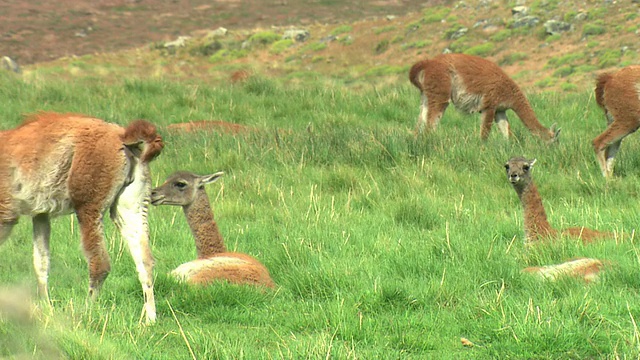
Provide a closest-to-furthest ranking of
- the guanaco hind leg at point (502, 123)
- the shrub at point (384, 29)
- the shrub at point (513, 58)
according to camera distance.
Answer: the guanaco hind leg at point (502, 123)
the shrub at point (513, 58)
the shrub at point (384, 29)

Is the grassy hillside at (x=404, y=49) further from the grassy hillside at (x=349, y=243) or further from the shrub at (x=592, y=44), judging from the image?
the grassy hillside at (x=349, y=243)

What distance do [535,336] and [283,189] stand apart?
4508mm

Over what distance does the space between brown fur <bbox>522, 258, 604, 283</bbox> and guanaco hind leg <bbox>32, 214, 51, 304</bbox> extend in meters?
3.14

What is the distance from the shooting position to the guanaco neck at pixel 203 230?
6.12 meters

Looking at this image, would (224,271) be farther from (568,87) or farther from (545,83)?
(545,83)

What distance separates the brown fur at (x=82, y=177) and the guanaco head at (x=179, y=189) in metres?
1.11

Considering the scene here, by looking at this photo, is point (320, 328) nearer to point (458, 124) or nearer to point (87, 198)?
point (87, 198)

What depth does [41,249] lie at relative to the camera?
520cm

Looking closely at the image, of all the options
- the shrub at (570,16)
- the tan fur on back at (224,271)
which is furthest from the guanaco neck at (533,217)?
the shrub at (570,16)

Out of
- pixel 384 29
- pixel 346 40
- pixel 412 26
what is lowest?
pixel 346 40

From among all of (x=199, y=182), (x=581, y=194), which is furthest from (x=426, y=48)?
(x=199, y=182)

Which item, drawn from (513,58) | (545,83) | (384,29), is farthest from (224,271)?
(384,29)

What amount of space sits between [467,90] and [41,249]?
328 inches

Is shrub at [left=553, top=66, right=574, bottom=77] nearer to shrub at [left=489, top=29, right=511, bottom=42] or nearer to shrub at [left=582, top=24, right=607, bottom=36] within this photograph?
shrub at [left=582, top=24, right=607, bottom=36]
